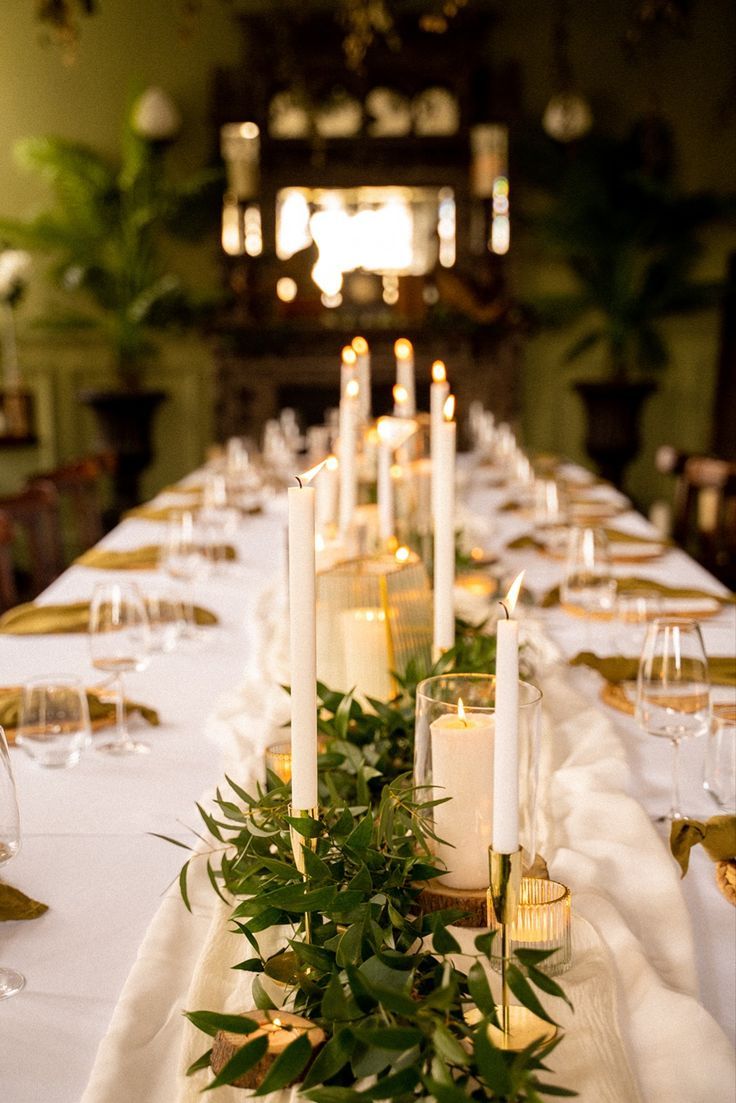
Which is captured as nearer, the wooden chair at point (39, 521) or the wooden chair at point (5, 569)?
the wooden chair at point (5, 569)

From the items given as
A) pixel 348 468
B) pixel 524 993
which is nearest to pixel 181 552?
pixel 348 468

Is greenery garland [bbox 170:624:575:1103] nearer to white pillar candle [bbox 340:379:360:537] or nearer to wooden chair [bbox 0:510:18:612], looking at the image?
white pillar candle [bbox 340:379:360:537]

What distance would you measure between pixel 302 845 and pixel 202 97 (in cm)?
739

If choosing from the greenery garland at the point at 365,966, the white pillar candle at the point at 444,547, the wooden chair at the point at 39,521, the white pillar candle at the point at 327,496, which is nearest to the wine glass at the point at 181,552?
the white pillar candle at the point at 327,496

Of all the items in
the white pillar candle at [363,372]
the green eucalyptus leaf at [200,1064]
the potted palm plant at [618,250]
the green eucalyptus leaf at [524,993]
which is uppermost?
the potted palm plant at [618,250]

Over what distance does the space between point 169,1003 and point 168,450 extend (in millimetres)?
7098

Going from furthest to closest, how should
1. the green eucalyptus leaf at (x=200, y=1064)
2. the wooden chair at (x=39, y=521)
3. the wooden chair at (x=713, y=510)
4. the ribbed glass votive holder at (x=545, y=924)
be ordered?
the wooden chair at (x=713, y=510) → the wooden chair at (x=39, y=521) → the ribbed glass votive holder at (x=545, y=924) → the green eucalyptus leaf at (x=200, y=1064)

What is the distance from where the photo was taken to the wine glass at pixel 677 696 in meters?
1.34

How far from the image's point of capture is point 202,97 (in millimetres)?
7508

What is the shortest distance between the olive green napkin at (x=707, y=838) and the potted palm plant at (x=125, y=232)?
6404 mm

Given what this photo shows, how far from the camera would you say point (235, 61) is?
7.45 metres

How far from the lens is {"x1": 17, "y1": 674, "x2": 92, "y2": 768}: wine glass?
1502mm

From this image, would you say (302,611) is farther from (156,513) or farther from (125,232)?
(125,232)

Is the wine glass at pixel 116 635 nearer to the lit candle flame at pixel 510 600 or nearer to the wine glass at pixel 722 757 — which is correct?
the wine glass at pixel 722 757
